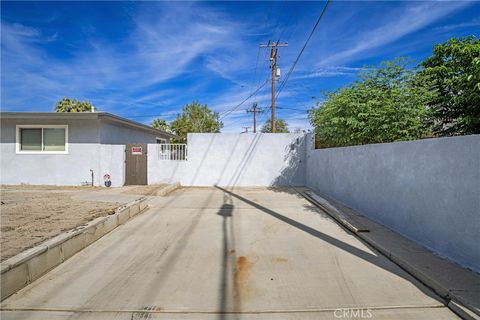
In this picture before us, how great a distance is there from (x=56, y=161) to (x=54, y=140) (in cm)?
91

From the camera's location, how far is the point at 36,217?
5508 mm

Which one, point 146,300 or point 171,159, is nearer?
point 146,300

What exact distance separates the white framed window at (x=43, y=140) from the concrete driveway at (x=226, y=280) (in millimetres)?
8281

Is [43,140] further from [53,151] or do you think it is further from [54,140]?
[53,151]

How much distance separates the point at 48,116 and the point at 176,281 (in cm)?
1053

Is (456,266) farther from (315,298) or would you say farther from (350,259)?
(315,298)

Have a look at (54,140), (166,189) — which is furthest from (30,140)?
(166,189)

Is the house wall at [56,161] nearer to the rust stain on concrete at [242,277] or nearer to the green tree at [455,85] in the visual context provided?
the rust stain on concrete at [242,277]

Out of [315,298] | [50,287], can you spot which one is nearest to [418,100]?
[315,298]

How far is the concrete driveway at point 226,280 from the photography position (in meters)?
2.72

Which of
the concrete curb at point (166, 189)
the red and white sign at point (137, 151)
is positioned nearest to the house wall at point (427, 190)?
the concrete curb at point (166, 189)

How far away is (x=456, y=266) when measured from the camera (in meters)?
3.49

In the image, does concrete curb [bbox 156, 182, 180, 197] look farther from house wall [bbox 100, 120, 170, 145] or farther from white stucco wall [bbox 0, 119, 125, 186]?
house wall [bbox 100, 120, 170, 145]

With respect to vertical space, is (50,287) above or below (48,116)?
below
